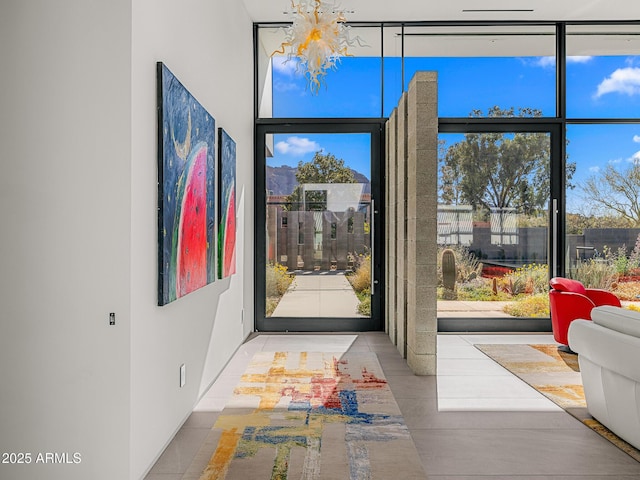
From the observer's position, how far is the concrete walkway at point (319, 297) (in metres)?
A: 6.23

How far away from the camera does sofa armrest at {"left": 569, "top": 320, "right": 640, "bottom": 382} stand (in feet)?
8.63

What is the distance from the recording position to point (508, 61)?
20.2 ft

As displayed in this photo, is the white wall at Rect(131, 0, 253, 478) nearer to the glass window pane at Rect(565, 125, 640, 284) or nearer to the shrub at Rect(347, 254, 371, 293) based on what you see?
the shrub at Rect(347, 254, 371, 293)

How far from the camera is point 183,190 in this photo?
3023 millimetres

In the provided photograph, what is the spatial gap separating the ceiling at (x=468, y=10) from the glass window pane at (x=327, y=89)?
37 cm

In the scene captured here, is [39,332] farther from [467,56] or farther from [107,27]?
[467,56]

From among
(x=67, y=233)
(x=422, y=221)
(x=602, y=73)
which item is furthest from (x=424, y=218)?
(x=602, y=73)

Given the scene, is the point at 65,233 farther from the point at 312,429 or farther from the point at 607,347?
the point at 607,347

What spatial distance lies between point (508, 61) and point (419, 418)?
4.58 meters

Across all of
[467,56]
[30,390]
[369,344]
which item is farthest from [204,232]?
[467,56]

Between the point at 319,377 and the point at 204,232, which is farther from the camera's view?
the point at 319,377

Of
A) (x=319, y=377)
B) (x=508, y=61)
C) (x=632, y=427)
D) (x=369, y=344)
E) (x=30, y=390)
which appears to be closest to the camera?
(x=30, y=390)

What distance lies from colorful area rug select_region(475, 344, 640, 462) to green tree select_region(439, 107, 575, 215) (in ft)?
5.74

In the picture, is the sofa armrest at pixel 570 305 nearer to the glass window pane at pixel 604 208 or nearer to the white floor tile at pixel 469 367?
the white floor tile at pixel 469 367
